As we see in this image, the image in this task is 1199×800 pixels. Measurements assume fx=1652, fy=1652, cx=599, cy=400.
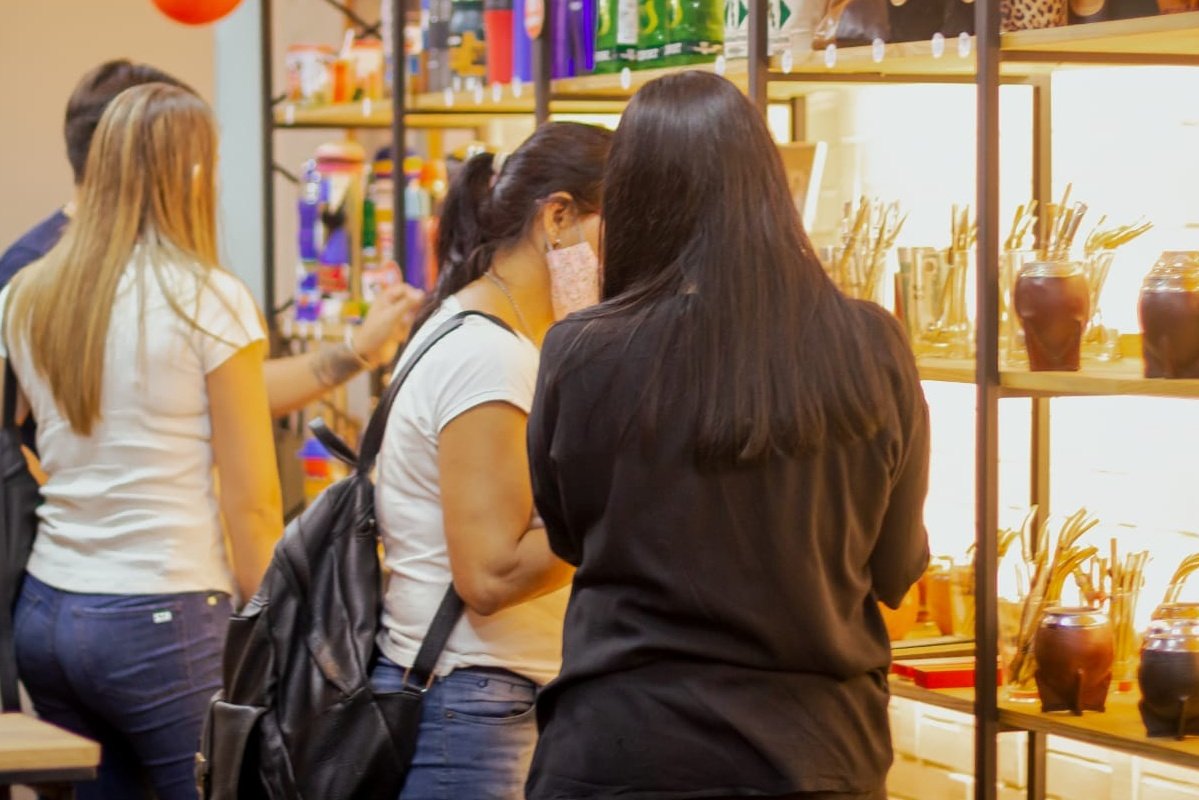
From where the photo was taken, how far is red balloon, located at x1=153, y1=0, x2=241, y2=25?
3.18 metres

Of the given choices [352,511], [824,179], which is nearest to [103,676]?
[352,511]

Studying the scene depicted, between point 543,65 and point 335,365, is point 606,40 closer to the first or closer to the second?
point 543,65

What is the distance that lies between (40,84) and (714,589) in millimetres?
3910

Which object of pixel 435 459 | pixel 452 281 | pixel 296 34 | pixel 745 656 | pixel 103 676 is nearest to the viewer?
pixel 745 656

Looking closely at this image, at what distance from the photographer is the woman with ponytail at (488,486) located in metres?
1.95

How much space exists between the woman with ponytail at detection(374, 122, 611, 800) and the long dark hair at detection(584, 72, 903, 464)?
1.23 feet

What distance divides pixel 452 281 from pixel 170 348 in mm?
539

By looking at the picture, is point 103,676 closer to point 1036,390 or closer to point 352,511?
point 352,511

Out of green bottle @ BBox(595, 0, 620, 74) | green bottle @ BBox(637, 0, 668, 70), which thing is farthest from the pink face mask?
green bottle @ BBox(595, 0, 620, 74)

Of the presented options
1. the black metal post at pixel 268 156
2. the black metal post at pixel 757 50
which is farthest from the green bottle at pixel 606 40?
the black metal post at pixel 268 156

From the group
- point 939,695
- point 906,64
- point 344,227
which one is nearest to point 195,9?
point 344,227

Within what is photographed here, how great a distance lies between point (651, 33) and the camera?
2.82 meters

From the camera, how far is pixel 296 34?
505cm

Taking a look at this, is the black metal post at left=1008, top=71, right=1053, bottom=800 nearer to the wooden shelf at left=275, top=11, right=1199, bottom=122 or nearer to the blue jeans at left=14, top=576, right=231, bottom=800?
the wooden shelf at left=275, top=11, right=1199, bottom=122
